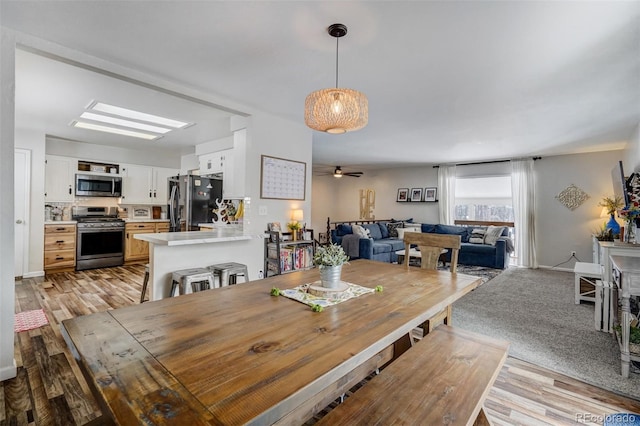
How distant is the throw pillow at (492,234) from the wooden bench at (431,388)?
535 centimetres

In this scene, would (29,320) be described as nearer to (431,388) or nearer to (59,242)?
(59,242)

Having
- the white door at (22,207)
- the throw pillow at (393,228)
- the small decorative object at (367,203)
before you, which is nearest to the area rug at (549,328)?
the throw pillow at (393,228)

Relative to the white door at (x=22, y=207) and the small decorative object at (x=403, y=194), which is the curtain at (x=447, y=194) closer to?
the small decorative object at (x=403, y=194)

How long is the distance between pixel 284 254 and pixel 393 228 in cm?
468

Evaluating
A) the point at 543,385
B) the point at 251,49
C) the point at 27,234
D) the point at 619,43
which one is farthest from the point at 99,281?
the point at 619,43

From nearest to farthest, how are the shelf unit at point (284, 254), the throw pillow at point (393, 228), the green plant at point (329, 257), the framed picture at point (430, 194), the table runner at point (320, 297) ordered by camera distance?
the table runner at point (320, 297)
the green plant at point (329, 257)
the shelf unit at point (284, 254)
the throw pillow at point (393, 228)
the framed picture at point (430, 194)

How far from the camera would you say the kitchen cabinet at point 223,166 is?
4529mm

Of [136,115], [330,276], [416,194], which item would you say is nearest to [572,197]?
[416,194]

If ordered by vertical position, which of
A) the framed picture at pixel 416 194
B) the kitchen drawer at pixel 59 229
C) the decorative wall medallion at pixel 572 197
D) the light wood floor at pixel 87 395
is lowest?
the light wood floor at pixel 87 395

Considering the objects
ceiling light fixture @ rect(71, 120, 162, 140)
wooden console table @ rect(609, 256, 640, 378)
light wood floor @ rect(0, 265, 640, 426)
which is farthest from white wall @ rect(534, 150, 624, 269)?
ceiling light fixture @ rect(71, 120, 162, 140)

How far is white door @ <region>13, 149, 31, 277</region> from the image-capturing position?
15.3 ft

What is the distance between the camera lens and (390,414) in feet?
3.45

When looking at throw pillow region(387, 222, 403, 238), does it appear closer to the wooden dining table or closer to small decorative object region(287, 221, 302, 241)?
small decorative object region(287, 221, 302, 241)

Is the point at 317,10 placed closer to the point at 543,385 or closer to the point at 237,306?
the point at 237,306
